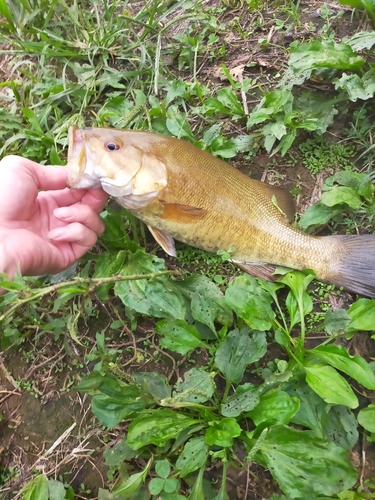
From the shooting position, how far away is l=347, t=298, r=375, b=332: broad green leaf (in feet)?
7.90

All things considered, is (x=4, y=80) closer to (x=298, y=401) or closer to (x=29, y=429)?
(x=29, y=429)

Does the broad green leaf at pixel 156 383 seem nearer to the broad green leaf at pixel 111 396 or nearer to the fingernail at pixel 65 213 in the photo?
the broad green leaf at pixel 111 396

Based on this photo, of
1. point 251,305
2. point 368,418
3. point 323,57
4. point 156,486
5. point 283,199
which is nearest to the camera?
point 156,486

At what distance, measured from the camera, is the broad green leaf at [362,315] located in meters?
2.41

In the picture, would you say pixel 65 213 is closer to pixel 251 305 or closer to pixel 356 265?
pixel 251 305

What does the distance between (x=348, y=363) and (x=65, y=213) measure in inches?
70.2

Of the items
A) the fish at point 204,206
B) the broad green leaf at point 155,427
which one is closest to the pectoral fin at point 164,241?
the fish at point 204,206

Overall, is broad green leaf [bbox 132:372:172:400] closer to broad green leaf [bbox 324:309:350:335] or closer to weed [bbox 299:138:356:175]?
broad green leaf [bbox 324:309:350:335]

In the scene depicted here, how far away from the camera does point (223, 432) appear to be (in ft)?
7.27

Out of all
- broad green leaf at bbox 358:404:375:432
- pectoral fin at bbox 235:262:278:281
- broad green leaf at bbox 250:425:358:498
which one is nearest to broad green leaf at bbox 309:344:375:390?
broad green leaf at bbox 358:404:375:432

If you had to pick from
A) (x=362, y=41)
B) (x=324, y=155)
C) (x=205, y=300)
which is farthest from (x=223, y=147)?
(x=362, y=41)

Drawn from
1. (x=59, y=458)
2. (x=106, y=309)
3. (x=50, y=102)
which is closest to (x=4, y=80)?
(x=50, y=102)

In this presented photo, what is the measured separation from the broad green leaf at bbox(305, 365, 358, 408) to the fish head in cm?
138

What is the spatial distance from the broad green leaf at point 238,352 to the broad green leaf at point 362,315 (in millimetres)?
510
